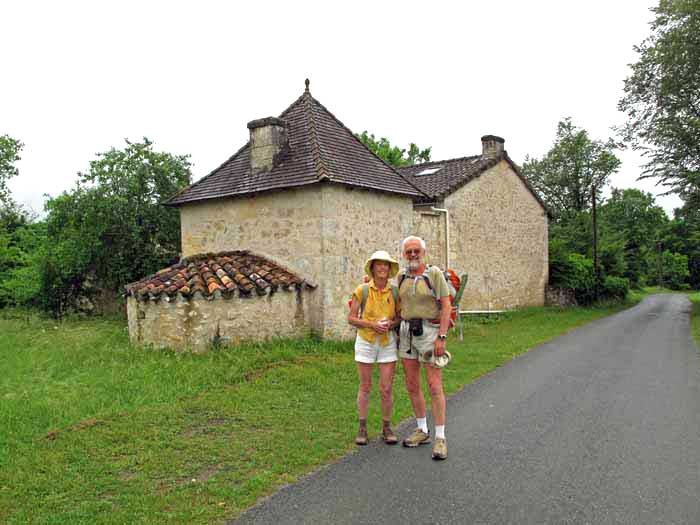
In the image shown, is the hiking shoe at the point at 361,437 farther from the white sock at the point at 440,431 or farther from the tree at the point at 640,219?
the tree at the point at 640,219

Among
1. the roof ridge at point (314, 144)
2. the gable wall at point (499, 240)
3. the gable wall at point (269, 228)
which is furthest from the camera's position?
the gable wall at point (499, 240)

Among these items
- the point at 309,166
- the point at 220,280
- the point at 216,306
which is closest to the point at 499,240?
the point at 309,166

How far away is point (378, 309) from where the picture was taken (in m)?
5.39

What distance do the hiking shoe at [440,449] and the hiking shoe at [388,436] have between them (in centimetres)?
51

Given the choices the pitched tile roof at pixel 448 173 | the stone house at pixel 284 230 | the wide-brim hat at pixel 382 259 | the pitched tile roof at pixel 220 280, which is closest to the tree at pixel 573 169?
the pitched tile roof at pixel 448 173

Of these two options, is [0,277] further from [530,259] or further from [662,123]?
[662,123]

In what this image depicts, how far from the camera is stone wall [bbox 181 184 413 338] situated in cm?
1144

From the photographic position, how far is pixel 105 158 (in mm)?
17312

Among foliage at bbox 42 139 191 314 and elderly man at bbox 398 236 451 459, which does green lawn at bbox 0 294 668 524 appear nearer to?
elderly man at bbox 398 236 451 459

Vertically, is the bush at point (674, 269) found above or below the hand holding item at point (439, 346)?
below

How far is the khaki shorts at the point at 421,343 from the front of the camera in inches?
202

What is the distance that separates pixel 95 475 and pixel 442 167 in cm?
1871

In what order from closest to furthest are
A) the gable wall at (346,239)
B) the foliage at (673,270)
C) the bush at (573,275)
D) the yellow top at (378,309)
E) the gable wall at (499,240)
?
1. the yellow top at (378,309)
2. the gable wall at (346,239)
3. the gable wall at (499,240)
4. the bush at (573,275)
5. the foliage at (673,270)

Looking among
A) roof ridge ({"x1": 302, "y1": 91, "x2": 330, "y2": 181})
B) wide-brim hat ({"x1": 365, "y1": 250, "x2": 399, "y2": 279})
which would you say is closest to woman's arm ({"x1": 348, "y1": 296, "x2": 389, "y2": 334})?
wide-brim hat ({"x1": 365, "y1": 250, "x2": 399, "y2": 279})
